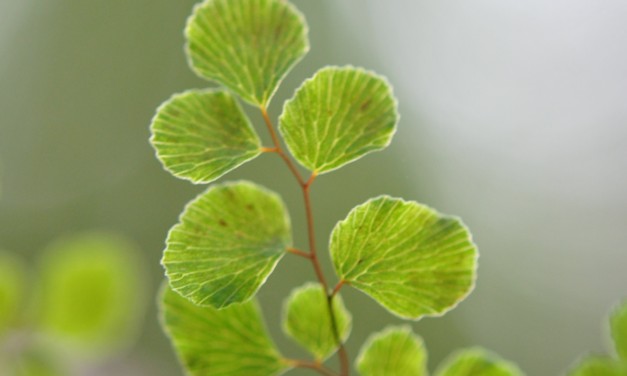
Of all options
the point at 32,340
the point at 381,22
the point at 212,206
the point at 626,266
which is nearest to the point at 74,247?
the point at 32,340

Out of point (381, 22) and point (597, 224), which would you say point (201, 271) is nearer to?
point (381, 22)

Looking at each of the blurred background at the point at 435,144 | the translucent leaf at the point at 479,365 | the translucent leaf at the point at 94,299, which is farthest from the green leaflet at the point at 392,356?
the blurred background at the point at 435,144

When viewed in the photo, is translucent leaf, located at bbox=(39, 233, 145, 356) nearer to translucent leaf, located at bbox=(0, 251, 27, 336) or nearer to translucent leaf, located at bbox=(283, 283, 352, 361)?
translucent leaf, located at bbox=(0, 251, 27, 336)

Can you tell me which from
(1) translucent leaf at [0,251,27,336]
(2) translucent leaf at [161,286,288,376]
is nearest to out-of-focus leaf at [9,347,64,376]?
(1) translucent leaf at [0,251,27,336]

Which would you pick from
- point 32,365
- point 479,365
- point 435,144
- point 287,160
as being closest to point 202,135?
point 287,160

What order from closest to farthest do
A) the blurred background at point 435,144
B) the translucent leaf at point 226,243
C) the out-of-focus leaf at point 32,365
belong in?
the translucent leaf at point 226,243 → the out-of-focus leaf at point 32,365 → the blurred background at point 435,144

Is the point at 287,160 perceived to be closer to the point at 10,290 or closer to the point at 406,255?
the point at 406,255

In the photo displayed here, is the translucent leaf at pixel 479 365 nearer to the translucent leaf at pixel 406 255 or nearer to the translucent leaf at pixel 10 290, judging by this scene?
the translucent leaf at pixel 406 255
